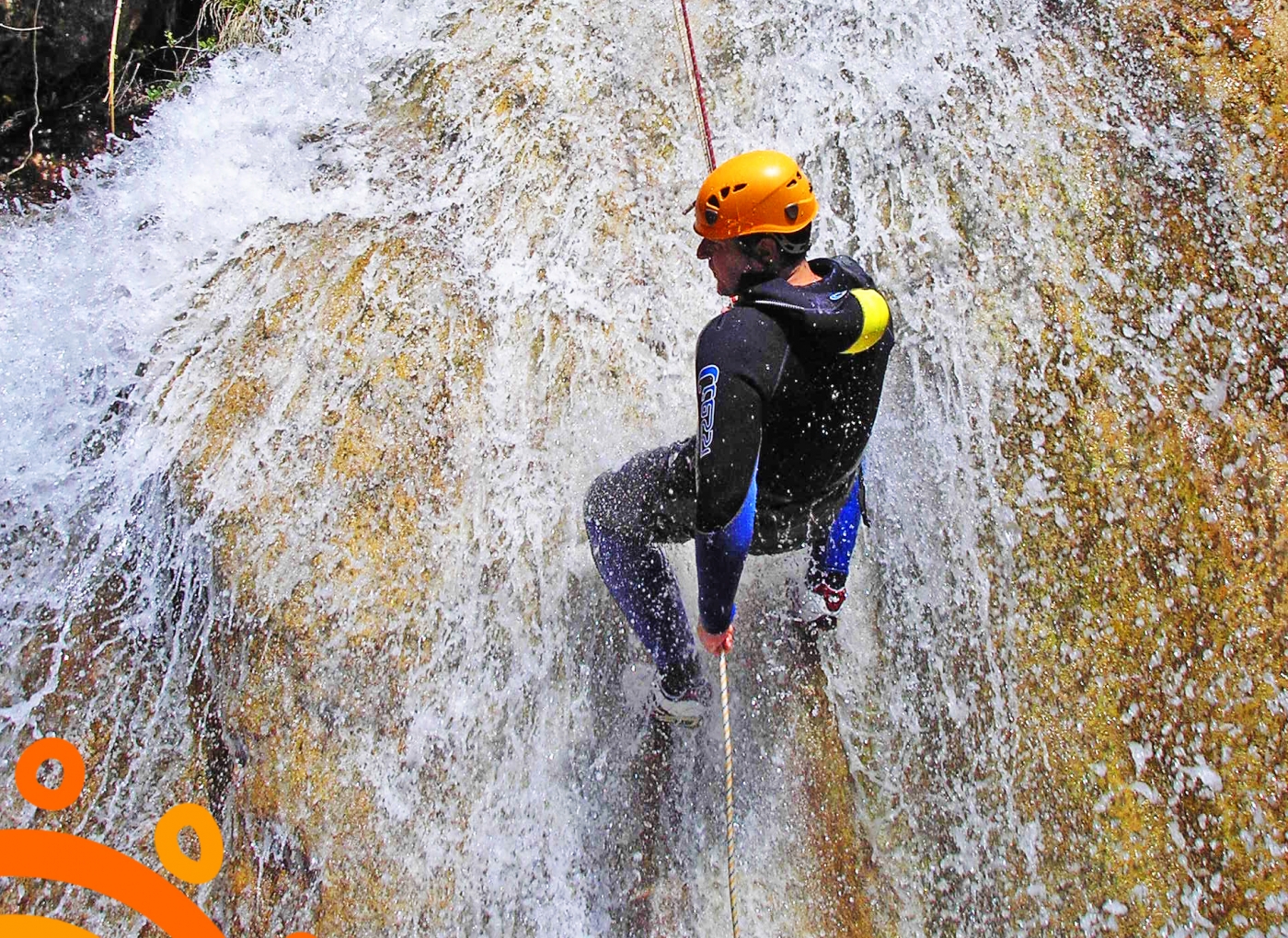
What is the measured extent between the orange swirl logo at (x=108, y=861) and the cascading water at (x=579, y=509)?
47 millimetres

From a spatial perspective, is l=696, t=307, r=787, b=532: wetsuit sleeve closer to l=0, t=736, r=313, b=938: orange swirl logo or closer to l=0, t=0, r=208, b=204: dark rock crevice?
l=0, t=736, r=313, b=938: orange swirl logo

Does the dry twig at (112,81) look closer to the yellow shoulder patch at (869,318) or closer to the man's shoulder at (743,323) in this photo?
the man's shoulder at (743,323)

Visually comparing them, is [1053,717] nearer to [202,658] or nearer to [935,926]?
[935,926]

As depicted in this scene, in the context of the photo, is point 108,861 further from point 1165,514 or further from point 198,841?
point 1165,514

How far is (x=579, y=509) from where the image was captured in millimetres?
3350

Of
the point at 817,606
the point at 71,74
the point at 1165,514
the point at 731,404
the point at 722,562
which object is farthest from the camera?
the point at 71,74

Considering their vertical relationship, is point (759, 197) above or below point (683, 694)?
above

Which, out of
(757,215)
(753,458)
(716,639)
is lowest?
(716,639)

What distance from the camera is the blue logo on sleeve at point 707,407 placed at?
2014 millimetres

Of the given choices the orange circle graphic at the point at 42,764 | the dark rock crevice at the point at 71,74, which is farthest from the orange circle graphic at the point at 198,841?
the dark rock crevice at the point at 71,74

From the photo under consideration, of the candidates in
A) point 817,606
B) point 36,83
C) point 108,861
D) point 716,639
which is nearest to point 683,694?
point 716,639

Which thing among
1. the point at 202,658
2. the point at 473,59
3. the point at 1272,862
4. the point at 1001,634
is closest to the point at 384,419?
the point at 202,658

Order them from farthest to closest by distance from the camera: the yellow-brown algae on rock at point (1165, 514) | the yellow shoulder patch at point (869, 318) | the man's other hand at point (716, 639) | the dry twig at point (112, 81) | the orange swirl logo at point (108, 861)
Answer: the dry twig at point (112, 81) → the orange swirl logo at point (108, 861) → the yellow-brown algae on rock at point (1165, 514) → the man's other hand at point (716, 639) → the yellow shoulder patch at point (869, 318)

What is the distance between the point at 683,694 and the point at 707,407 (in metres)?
1.25
